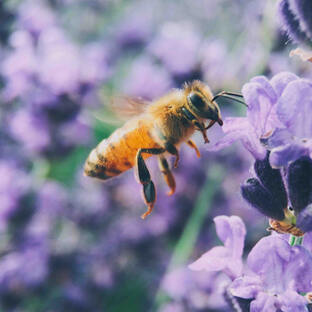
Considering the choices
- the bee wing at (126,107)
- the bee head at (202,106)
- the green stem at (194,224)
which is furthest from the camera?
the green stem at (194,224)

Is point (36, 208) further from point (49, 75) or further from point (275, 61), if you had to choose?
point (275, 61)

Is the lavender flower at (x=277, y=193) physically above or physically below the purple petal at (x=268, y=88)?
below

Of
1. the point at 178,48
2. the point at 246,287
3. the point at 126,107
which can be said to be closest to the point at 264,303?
the point at 246,287

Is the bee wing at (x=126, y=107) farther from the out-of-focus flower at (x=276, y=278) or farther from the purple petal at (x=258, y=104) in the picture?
the out-of-focus flower at (x=276, y=278)

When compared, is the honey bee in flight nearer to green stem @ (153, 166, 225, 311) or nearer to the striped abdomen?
the striped abdomen

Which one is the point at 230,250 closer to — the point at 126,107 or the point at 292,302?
the point at 292,302

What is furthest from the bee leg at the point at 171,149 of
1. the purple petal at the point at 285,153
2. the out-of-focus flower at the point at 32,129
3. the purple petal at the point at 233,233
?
the out-of-focus flower at the point at 32,129
